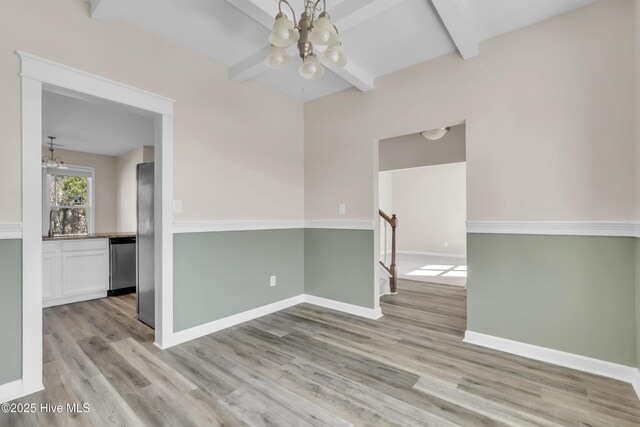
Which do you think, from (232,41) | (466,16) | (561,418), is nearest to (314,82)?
(232,41)

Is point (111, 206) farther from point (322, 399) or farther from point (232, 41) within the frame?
point (322, 399)

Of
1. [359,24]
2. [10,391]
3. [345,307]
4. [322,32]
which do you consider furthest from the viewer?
[345,307]

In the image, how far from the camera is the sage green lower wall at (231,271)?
109 inches

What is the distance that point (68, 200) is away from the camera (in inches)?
243

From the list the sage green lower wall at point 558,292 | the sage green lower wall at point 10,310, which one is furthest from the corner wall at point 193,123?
the sage green lower wall at point 558,292

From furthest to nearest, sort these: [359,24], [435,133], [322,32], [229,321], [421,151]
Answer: [421,151] < [435,133] < [229,321] < [359,24] < [322,32]

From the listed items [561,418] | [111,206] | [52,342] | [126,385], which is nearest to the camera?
[561,418]

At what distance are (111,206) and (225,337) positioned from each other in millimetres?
5548

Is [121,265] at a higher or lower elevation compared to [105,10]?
lower

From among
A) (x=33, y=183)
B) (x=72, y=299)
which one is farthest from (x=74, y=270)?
(x=33, y=183)

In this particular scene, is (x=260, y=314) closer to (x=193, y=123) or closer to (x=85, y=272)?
(x=193, y=123)

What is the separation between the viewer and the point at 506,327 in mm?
2537

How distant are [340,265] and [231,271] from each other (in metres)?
1.28

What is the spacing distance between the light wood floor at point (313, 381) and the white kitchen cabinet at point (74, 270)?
1.02 meters
